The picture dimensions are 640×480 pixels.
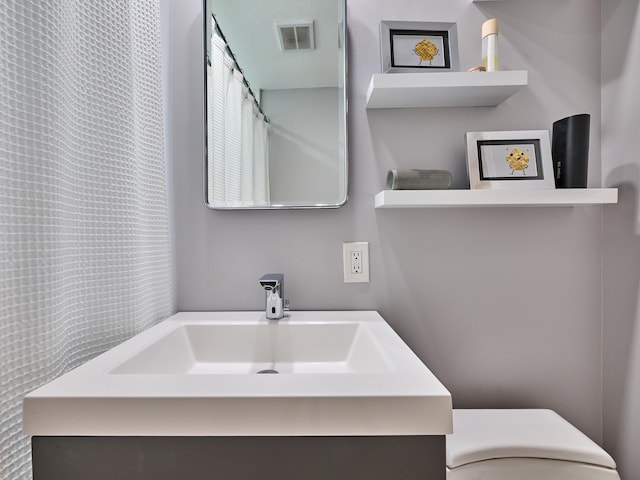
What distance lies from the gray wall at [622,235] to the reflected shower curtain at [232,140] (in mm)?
1028

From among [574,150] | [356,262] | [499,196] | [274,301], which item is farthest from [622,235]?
[274,301]

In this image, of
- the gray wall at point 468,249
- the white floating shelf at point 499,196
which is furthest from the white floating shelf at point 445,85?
the white floating shelf at point 499,196

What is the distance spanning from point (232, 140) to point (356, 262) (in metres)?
0.53

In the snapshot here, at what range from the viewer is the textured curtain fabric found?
0.58 m

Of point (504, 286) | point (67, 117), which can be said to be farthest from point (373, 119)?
point (67, 117)

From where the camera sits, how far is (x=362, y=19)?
112 centimetres

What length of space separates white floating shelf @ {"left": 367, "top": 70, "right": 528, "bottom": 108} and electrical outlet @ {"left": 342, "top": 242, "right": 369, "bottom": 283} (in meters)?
0.44

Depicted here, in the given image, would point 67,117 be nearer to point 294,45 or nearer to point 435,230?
point 294,45

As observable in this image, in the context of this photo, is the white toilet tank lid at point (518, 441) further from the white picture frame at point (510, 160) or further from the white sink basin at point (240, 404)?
the white picture frame at point (510, 160)

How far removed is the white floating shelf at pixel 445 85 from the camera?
0.96 metres

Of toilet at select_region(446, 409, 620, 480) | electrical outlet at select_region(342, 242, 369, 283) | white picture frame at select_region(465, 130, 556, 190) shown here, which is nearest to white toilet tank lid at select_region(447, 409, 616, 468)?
toilet at select_region(446, 409, 620, 480)

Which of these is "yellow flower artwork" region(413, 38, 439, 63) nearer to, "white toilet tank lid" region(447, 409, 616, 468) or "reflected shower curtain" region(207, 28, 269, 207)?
"reflected shower curtain" region(207, 28, 269, 207)

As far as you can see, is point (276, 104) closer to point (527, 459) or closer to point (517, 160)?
point (517, 160)

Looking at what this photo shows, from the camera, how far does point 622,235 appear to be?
104 centimetres
